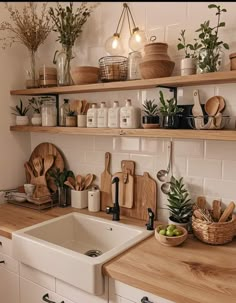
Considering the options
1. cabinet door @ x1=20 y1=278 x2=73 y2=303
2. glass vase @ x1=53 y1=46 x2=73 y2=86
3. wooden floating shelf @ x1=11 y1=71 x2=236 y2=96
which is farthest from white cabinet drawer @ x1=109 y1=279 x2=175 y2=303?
glass vase @ x1=53 y1=46 x2=73 y2=86

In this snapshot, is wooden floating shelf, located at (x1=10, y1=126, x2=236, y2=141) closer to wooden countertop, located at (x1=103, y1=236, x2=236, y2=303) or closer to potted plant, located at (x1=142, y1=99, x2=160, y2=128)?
potted plant, located at (x1=142, y1=99, x2=160, y2=128)

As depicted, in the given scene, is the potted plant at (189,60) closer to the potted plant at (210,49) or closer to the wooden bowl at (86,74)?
the potted plant at (210,49)

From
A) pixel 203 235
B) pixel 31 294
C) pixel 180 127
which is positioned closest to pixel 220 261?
pixel 203 235

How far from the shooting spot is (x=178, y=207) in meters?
1.62

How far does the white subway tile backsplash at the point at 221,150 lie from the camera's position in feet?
5.04

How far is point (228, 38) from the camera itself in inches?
58.9

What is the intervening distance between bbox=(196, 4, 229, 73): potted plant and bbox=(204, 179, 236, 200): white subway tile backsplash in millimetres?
574

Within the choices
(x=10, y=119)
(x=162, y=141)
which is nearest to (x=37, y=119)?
(x=10, y=119)

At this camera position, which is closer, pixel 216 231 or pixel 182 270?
pixel 182 270

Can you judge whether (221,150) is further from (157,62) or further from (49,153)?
(49,153)

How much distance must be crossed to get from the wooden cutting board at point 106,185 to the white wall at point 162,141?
43 mm

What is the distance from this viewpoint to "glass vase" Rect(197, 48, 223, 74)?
1.42 m

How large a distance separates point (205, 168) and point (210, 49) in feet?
2.00

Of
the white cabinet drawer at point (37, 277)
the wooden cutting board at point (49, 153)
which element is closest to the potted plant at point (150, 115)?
the wooden cutting board at point (49, 153)
